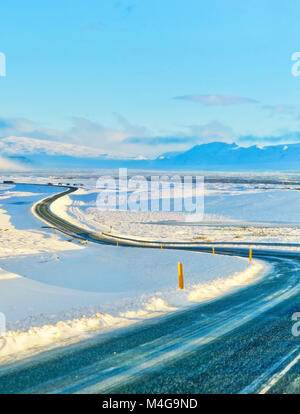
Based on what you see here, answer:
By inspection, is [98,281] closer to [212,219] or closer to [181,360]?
[181,360]

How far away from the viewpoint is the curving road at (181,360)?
20.7 feet

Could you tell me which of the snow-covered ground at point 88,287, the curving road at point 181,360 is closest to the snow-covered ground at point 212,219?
the snow-covered ground at point 88,287

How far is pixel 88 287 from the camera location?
17422mm

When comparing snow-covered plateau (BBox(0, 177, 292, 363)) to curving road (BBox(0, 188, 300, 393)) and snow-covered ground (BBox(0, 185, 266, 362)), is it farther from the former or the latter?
curving road (BBox(0, 188, 300, 393))

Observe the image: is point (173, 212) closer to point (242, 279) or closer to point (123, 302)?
point (242, 279)

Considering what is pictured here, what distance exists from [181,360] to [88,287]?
35.4 feet

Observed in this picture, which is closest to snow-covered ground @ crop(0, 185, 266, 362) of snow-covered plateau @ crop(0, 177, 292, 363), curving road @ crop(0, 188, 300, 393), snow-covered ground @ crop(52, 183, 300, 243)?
snow-covered plateau @ crop(0, 177, 292, 363)

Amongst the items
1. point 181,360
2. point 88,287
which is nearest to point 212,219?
point 88,287

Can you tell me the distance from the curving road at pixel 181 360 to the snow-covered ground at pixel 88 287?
36.1 inches

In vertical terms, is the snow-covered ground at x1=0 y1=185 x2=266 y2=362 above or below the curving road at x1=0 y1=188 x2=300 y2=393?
below

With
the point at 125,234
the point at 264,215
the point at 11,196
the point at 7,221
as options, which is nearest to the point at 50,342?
the point at 125,234

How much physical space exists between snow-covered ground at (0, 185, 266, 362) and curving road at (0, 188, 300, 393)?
92cm

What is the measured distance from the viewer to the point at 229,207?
76.1 meters

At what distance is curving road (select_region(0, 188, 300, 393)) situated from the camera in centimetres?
630
